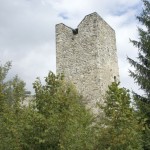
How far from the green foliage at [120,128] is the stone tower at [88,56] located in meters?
10.2

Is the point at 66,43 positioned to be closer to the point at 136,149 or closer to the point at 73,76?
the point at 73,76

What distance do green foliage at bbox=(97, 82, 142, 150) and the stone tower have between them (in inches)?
402

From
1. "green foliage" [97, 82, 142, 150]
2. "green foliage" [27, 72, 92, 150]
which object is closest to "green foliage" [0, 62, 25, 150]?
"green foliage" [27, 72, 92, 150]

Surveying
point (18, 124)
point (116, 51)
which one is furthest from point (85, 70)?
point (18, 124)

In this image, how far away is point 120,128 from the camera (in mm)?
12570

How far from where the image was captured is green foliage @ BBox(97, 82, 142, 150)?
39.7 ft

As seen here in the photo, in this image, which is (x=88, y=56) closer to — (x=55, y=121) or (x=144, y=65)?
(x=144, y=65)

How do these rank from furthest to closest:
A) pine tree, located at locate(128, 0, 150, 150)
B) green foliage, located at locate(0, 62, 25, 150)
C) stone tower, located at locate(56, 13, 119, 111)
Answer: stone tower, located at locate(56, 13, 119, 111) → pine tree, located at locate(128, 0, 150, 150) → green foliage, located at locate(0, 62, 25, 150)

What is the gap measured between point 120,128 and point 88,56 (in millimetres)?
13301

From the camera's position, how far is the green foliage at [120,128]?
1211cm

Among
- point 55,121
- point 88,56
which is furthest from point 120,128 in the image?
point 88,56

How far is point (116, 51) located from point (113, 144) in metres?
A: 16.3

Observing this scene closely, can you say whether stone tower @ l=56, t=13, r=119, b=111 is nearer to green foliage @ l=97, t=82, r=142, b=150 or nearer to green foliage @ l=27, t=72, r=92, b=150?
green foliage @ l=97, t=82, r=142, b=150

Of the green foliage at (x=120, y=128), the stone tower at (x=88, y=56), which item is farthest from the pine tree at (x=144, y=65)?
the stone tower at (x=88, y=56)
